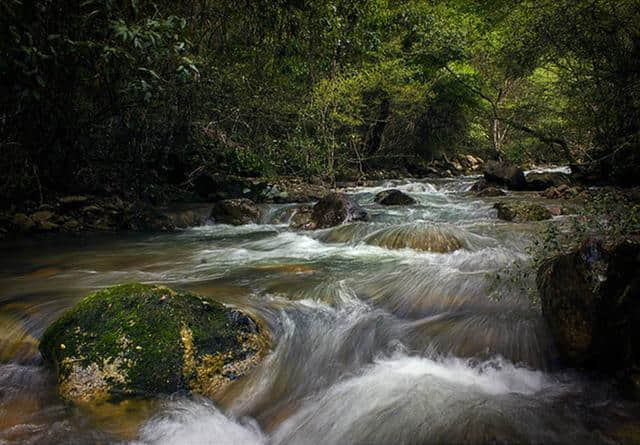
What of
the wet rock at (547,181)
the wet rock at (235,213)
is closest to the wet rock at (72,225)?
the wet rock at (235,213)

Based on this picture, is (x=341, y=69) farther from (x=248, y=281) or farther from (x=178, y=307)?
(x=178, y=307)

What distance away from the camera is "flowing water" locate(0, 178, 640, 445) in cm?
251

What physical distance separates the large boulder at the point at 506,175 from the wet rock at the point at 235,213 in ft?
30.2

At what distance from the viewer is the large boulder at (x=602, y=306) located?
2723 mm

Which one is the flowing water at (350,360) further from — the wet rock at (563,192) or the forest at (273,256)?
the wet rock at (563,192)

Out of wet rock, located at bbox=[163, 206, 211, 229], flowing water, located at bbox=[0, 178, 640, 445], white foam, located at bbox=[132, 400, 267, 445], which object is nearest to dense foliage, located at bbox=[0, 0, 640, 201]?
wet rock, located at bbox=[163, 206, 211, 229]

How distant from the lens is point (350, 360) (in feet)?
11.6

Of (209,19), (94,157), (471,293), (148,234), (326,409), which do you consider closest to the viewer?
(326,409)

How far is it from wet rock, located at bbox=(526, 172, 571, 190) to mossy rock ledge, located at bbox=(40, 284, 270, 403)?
43.2ft

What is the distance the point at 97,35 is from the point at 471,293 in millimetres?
5515

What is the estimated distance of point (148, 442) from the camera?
243 cm

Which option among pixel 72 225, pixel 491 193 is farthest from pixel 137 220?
pixel 491 193

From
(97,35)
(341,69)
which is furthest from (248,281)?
(341,69)

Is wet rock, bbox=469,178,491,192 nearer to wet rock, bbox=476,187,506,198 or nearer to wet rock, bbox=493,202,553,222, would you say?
wet rock, bbox=476,187,506,198
